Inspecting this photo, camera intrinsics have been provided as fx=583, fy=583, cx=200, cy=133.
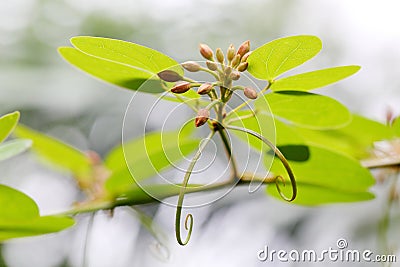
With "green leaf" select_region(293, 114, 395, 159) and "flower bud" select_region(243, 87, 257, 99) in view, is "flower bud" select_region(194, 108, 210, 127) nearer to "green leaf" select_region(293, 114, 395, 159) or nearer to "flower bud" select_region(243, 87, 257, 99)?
"flower bud" select_region(243, 87, 257, 99)

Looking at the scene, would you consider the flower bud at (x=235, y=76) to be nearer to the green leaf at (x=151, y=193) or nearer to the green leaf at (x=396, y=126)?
the green leaf at (x=151, y=193)

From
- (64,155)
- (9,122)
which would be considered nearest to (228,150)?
(9,122)

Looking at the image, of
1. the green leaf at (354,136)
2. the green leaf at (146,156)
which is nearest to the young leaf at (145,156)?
the green leaf at (146,156)

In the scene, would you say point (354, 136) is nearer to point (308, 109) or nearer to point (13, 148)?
point (308, 109)

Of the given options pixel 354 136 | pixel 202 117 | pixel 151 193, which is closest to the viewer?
pixel 202 117

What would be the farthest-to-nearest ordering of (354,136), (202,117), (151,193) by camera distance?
1. (354,136)
2. (151,193)
3. (202,117)

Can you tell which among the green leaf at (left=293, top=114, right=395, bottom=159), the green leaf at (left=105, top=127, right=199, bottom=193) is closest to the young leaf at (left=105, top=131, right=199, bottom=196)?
the green leaf at (left=105, top=127, right=199, bottom=193)
